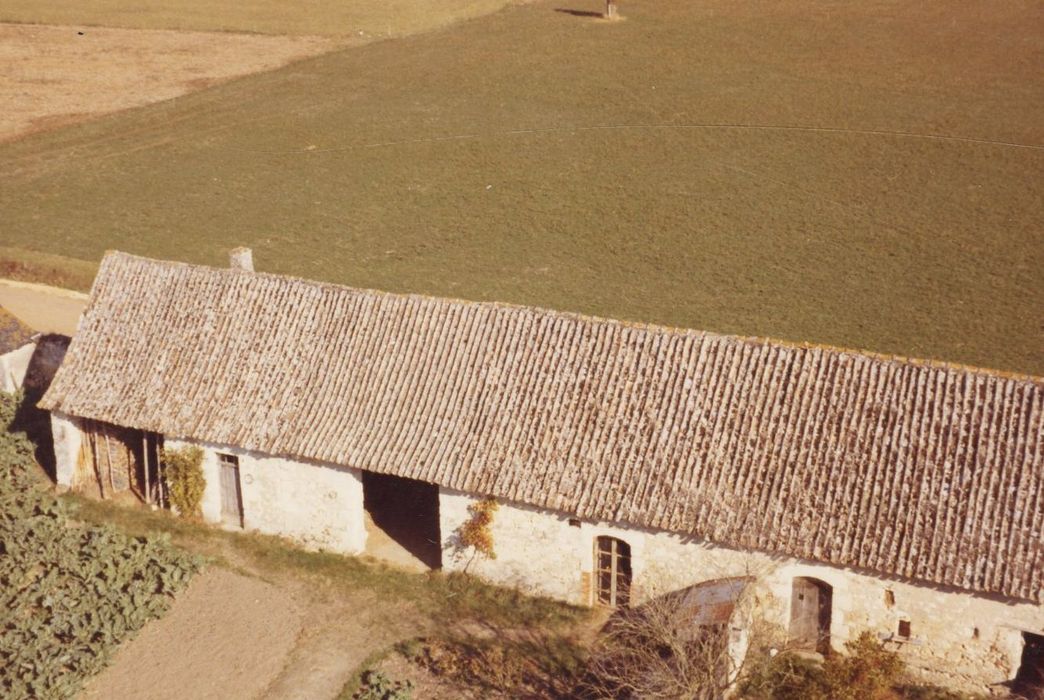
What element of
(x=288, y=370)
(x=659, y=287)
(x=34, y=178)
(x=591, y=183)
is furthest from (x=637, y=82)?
(x=288, y=370)

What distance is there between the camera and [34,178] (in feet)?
188

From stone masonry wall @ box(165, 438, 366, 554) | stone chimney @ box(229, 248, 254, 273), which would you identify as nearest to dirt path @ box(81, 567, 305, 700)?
stone masonry wall @ box(165, 438, 366, 554)

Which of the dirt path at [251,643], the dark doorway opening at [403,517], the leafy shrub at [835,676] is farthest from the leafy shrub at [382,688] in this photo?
the leafy shrub at [835,676]

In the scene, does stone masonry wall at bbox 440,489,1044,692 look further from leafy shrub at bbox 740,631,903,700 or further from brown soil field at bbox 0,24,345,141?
brown soil field at bbox 0,24,345,141

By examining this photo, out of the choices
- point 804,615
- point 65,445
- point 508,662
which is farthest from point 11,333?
point 804,615

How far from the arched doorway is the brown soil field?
174 feet

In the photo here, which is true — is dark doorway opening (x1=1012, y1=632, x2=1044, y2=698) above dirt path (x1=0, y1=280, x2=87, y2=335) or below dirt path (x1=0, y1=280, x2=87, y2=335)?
above

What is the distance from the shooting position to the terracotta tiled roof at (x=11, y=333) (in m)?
33.4

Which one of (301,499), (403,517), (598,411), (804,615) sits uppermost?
(598,411)

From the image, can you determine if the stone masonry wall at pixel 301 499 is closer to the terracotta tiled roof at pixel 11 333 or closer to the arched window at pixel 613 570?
the arched window at pixel 613 570

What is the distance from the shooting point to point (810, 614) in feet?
81.1

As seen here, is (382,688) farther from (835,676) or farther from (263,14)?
(263,14)

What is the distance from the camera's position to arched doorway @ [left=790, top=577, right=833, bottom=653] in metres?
24.5

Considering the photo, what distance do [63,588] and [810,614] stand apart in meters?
16.6
